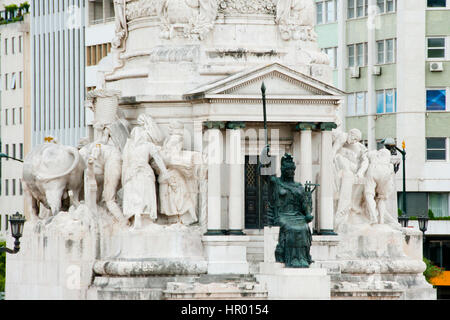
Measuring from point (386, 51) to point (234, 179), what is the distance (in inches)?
1235

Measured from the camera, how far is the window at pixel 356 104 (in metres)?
102

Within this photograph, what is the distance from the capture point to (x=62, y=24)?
11712cm

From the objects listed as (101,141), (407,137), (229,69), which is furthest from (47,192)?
(407,137)

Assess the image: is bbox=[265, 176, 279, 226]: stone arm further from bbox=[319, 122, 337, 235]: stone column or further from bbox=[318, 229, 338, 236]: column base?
bbox=[319, 122, 337, 235]: stone column

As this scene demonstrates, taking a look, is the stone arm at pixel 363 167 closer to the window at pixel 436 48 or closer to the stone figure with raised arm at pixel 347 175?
the stone figure with raised arm at pixel 347 175

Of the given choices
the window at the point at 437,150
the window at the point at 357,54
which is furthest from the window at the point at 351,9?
the window at the point at 437,150

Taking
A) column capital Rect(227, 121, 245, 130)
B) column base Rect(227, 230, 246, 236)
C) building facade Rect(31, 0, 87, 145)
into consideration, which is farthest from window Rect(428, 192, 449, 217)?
column capital Rect(227, 121, 245, 130)

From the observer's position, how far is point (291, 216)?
6656 centimetres

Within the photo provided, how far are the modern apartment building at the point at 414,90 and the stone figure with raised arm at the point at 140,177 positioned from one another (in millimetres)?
30504

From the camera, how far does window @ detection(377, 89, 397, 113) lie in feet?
329

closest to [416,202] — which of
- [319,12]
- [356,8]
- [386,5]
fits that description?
[386,5]

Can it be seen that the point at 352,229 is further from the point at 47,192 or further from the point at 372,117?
the point at 372,117
